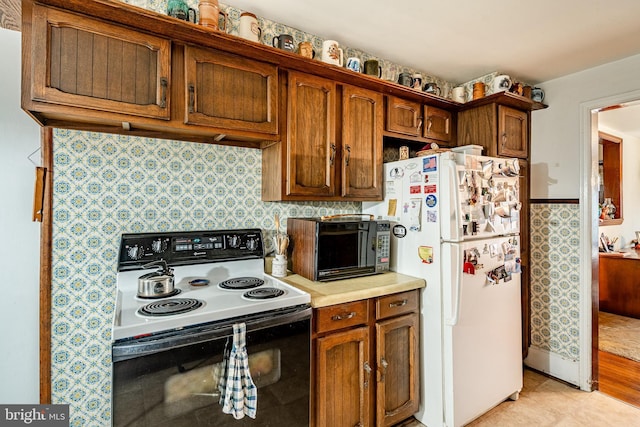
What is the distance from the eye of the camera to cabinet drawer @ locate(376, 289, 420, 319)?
1842 millimetres

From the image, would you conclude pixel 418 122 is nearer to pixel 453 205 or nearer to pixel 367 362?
pixel 453 205

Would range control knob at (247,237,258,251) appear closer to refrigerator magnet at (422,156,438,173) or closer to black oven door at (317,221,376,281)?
black oven door at (317,221,376,281)

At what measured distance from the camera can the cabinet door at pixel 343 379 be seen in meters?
1.63

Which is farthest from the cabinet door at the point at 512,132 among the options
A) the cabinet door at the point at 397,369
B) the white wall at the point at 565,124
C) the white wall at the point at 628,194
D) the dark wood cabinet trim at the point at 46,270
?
the dark wood cabinet trim at the point at 46,270

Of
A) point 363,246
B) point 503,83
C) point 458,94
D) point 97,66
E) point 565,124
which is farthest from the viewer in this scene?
point 458,94

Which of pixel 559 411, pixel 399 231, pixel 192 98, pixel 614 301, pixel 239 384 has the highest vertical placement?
pixel 192 98

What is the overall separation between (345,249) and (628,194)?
5214 mm

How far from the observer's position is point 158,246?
1.71 m

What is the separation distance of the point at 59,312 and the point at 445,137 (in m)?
2.82

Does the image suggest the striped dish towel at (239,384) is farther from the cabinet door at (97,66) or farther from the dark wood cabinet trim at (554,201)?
the dark wood cabinet trim at (554,201)

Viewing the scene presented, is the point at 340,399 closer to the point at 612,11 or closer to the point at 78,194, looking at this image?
the point at 78,194

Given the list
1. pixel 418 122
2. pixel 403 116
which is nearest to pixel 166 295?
pixel 403 116

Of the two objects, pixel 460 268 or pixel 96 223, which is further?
pixel 460 268

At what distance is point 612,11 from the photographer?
180cm
